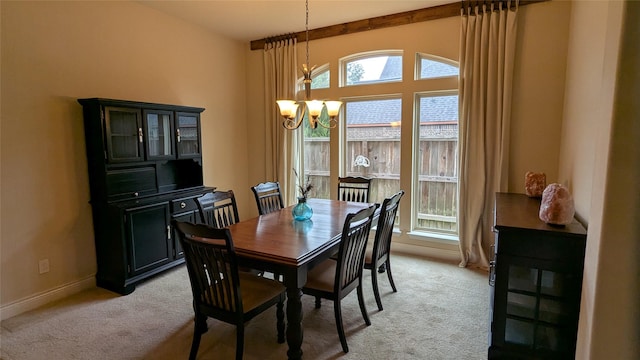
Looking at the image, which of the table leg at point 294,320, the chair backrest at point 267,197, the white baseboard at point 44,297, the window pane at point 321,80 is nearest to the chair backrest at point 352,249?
the table leg at point 294,320

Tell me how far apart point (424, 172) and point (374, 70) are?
1.52 meters

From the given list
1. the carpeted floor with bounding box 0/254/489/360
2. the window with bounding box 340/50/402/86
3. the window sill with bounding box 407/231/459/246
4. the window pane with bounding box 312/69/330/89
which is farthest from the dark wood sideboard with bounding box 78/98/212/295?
the window sill with bounding box 407/231/459/246

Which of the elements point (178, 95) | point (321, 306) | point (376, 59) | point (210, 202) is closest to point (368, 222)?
point (321, 306)

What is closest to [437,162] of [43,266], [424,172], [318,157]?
[424,172]

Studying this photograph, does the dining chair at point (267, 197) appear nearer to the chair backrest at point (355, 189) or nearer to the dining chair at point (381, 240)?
the chair backrest at point (355, 189)

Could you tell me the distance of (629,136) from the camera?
54.3 inches

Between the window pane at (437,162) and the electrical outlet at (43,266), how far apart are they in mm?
4060

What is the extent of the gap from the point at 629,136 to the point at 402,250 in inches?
125

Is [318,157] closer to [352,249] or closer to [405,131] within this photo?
[405,131]

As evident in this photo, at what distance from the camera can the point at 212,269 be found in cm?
193

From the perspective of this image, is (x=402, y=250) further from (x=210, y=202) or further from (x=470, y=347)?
(x=210, y=202)

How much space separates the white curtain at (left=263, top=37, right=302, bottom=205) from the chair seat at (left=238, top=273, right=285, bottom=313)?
264 centimetres

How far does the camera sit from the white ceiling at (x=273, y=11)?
3.71 m

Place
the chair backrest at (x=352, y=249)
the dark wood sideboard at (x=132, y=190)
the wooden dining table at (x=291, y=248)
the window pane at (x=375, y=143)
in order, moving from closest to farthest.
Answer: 1. the wooden dining table at (x=291, y=248)
2. the chair backrest at (x=352, y=249)
3. the dark wood sideboard at (x=132, y=190)
4. the window pane at (x=375, y=143)
